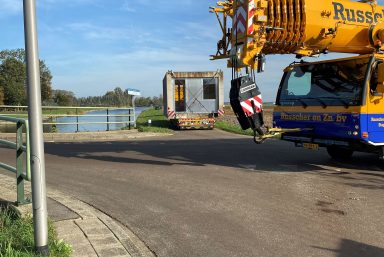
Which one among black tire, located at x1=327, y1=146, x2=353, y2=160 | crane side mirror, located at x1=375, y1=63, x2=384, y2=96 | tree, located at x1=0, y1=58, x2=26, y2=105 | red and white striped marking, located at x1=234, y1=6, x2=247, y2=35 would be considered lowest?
black tire, located at x1=327, y1=146, x2=353, y2=160

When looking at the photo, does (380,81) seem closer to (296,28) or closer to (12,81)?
(296,28)

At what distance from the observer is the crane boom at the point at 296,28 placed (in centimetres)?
867

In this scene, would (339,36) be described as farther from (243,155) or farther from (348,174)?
(243,155)

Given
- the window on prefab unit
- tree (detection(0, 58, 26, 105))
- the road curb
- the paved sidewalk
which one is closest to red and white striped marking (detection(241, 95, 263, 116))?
the paved sidewalk

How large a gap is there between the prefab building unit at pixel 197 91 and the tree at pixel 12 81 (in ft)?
202

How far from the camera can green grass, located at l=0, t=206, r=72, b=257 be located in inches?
155

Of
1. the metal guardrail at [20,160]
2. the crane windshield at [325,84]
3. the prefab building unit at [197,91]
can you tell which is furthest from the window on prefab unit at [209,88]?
the metal guardrail at [20,160]

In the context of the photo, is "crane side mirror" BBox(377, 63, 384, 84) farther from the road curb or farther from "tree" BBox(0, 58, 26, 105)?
"tree" BBox(0, 58, 26, 105)

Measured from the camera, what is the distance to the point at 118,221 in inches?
216

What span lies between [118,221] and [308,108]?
18.1ft

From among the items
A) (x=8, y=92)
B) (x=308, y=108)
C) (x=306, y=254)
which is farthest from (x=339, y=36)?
(x=8, y=92)

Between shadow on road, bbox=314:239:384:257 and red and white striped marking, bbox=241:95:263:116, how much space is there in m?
4.21

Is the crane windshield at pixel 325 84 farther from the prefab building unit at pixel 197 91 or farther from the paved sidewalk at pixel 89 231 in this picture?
the prefab building unit at pixel 197 91

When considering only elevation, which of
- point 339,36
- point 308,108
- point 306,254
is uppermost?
point 339,36
